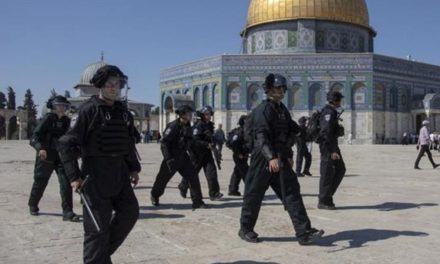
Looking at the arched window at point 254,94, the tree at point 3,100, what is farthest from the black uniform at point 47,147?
the tree at point 3,100

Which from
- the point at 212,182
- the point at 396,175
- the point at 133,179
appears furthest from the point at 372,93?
the point at 133,179

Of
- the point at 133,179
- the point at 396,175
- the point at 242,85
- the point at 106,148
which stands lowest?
the point at 396,175

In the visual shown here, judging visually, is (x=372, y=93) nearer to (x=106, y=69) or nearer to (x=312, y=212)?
(x=312, y=212)

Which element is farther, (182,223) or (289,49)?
(289,49)

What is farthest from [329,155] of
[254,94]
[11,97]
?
[11,97]

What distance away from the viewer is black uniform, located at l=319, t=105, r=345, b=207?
23.9 feet

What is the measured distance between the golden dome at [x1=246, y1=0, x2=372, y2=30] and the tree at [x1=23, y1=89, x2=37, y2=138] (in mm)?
32906

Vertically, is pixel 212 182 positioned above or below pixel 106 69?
below

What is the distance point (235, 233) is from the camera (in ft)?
18.5

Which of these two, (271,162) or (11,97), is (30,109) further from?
(271,162)

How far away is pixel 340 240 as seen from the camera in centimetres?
528

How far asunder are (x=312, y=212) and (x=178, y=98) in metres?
40.6

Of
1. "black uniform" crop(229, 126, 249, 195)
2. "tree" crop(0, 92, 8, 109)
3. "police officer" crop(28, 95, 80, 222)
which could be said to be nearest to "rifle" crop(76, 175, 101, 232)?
"police officer" crop(28, 95, 80, 222)

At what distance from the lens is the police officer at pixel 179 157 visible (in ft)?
24.1
